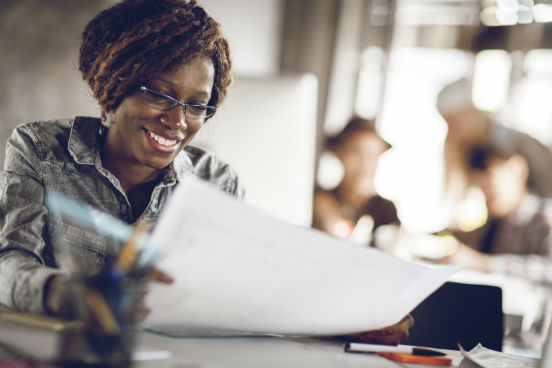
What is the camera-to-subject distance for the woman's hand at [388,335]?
807mm

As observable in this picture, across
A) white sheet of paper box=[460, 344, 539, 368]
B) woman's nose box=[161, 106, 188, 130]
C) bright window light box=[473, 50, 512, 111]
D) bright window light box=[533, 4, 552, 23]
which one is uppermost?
bright window light box=[533, 4, 552, 23]

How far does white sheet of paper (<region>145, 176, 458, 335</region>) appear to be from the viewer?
554 millimetres

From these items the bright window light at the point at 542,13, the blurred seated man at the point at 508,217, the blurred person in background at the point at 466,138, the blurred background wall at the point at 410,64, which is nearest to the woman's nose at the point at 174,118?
the blurred background wall at the point at 410,64

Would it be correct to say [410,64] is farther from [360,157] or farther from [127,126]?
[127,126]

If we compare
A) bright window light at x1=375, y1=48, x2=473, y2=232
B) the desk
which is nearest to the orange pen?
the desk

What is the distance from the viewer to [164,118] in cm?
100

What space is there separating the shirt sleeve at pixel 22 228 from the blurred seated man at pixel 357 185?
2568 millimetres

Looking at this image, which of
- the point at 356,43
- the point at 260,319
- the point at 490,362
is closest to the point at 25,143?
the point at 260,319

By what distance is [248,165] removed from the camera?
153 centimetres

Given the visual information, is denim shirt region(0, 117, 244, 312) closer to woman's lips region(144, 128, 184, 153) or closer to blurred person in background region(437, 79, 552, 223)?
woman's lips region(144, 128, 184, 153)

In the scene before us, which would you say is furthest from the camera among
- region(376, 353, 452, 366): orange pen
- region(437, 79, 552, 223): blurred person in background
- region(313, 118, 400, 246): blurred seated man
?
region(437, 79, 552, 223): blurred person in background

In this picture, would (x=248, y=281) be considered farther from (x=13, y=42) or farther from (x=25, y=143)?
(x=13, y=42)

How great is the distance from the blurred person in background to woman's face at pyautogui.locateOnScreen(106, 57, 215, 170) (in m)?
3.31

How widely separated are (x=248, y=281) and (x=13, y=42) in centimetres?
134
